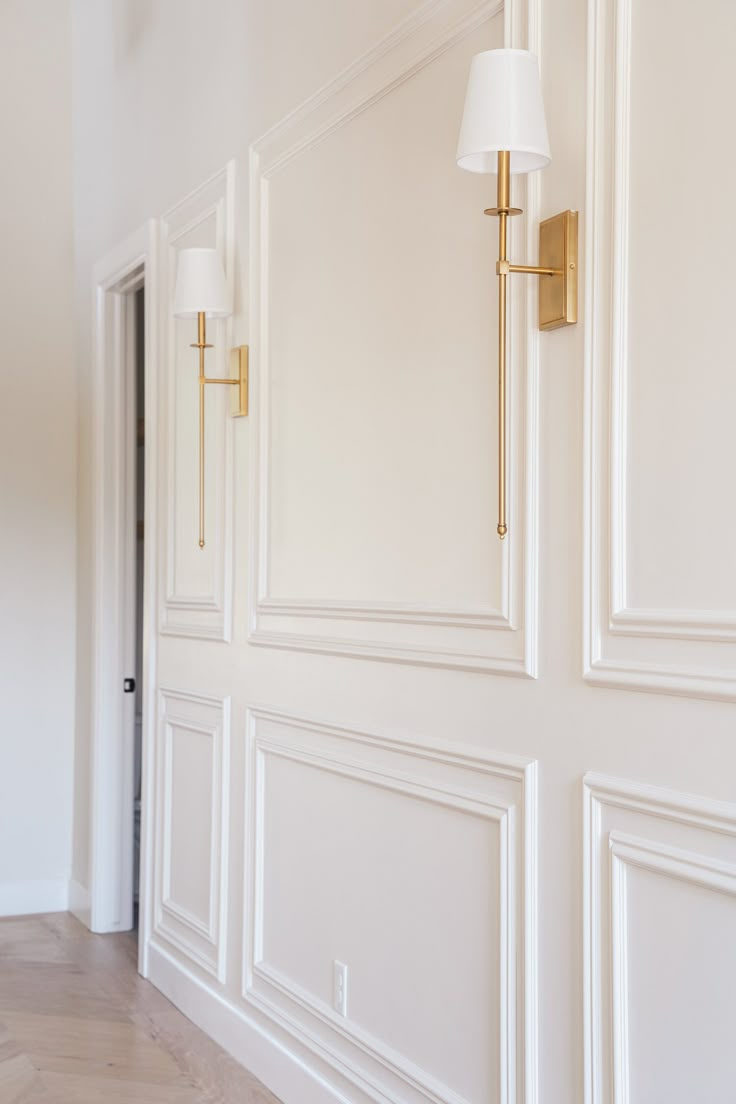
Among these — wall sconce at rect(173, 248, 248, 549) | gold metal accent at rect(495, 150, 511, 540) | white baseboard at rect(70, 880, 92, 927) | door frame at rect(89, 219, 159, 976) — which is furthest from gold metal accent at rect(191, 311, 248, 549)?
white baseboard at rect(70, 880, 92, 927)

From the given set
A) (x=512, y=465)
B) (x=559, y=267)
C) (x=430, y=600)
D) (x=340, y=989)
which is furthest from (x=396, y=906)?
(x=559, y=267)

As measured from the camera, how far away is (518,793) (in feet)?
6.84

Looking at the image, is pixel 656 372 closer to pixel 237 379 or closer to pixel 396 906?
pixel 396 906

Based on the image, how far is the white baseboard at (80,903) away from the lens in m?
4.47

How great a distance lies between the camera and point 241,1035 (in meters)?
3.13

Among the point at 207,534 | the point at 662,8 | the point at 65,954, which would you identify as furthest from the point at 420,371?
the point at 65,954

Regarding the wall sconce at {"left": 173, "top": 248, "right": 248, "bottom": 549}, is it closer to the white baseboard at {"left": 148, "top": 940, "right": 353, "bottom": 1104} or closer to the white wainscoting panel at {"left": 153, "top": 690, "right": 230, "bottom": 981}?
the white wainscoting panel at {"left": 153, "top": 690, "right": 230, "bottom": 981}

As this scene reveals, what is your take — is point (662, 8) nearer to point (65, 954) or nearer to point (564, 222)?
point (564, 222)

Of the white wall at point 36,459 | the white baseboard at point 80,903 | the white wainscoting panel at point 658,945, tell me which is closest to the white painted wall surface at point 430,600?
the white wainscoting panel at point 658,945

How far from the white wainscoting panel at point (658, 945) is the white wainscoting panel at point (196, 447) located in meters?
1.72

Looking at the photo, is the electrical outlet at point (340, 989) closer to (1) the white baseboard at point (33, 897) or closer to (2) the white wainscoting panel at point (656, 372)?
(2) the white wainscoting panel at point (656, 372)

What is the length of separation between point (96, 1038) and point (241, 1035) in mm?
492

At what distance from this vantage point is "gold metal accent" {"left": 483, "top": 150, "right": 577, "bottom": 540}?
190 cm

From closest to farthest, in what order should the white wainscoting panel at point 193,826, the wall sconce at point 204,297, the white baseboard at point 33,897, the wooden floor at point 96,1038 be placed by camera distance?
the wooden floor at point 96,1038
the wall sconce at point 204,297
the white wainscoting panel at point 193,826
the white baseboard at point 33,897
